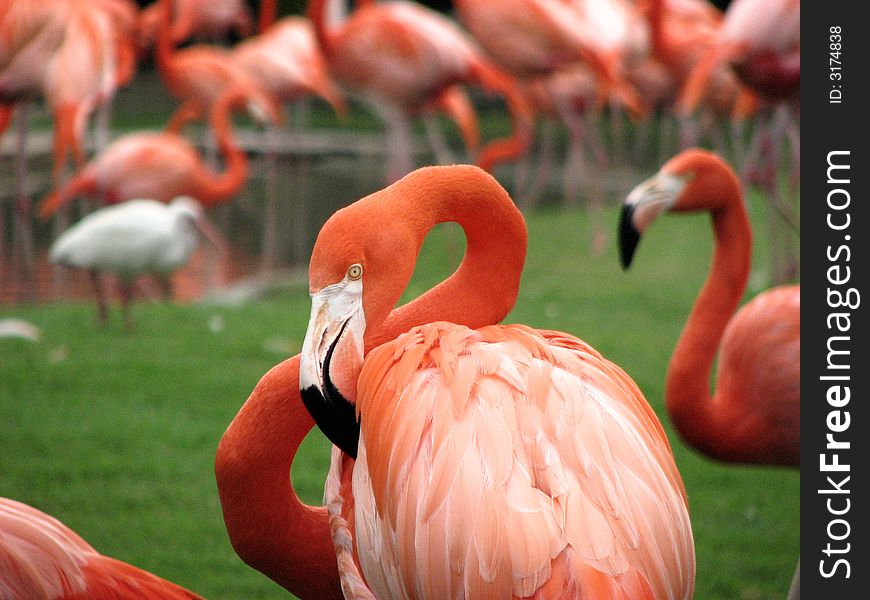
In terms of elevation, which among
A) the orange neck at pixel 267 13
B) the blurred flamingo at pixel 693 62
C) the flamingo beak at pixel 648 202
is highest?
the orange neck at pixel 267 13

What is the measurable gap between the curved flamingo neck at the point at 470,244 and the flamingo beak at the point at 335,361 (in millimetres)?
190

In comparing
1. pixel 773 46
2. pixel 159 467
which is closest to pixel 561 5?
pixel 773 46

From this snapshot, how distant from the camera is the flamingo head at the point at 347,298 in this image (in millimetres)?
1787

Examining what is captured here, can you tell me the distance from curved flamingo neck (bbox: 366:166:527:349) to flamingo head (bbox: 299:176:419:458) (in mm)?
100

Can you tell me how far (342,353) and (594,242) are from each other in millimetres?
5769

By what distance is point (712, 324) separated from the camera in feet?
9.85

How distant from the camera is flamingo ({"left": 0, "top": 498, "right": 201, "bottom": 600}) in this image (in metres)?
1.91

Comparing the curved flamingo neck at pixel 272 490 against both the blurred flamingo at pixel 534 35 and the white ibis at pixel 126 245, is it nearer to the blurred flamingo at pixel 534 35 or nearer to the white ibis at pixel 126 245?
the white ibis at pixel 126 245

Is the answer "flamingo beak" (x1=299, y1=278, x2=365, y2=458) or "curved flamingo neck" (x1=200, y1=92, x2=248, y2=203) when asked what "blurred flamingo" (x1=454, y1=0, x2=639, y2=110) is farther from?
"flamingo beak" (x1=299, y1=278, x2=365, y2=458)

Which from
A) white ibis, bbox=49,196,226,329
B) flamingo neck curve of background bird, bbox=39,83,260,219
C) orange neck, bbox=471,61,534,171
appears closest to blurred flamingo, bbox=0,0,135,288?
flamingo neck curve of background bird, bbox=39,83,260,219

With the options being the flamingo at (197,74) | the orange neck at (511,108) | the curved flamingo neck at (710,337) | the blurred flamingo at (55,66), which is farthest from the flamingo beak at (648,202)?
the flamingo at (197,74)

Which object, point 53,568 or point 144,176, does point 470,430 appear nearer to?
point 53,568
